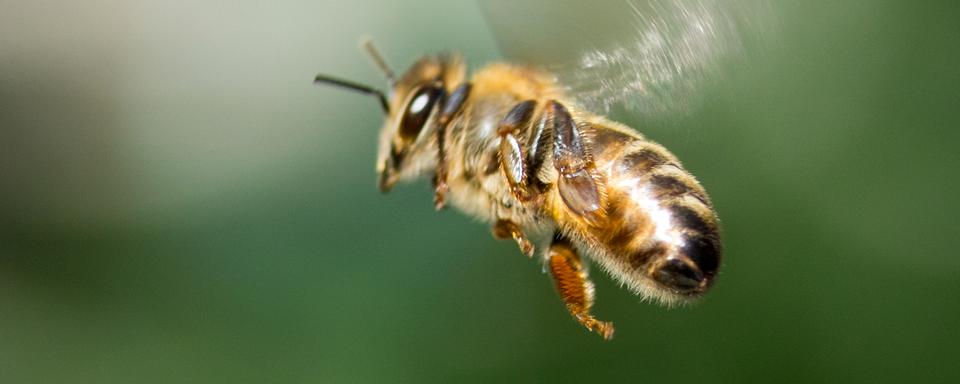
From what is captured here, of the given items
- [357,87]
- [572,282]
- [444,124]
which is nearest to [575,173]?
[572,282]

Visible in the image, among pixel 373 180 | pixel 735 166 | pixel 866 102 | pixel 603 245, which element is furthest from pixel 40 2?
pixel 603 245

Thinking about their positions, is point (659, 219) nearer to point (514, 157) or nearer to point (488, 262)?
point (514, 157)

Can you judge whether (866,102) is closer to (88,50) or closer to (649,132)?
(649,132)

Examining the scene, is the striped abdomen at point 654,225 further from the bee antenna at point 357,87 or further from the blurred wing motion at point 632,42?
the bee antenna at point 357,87

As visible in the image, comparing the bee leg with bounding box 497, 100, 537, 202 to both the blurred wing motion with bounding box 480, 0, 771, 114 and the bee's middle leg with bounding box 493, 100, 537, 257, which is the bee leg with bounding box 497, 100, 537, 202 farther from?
the blurred wing motion with bounding box 480, 0, 771, 114

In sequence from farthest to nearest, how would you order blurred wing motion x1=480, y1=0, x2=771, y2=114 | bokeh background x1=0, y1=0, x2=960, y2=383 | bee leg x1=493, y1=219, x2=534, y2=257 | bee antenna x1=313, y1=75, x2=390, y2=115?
1. bokeh background x1=0, y1=0, x2=960, y2=383
2. bee antenna x1=313, y1=75, x2=390, y2=115
3. bee leg x1=493, y1=219, x2=534, y2=257
4. blurred wing motion x1=480, y1=0, x2=771, y2=114

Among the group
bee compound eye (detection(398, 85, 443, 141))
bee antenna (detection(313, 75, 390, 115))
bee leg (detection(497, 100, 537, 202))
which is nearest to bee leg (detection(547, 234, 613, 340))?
bee leg (detection(497, 100, 537, 202))
